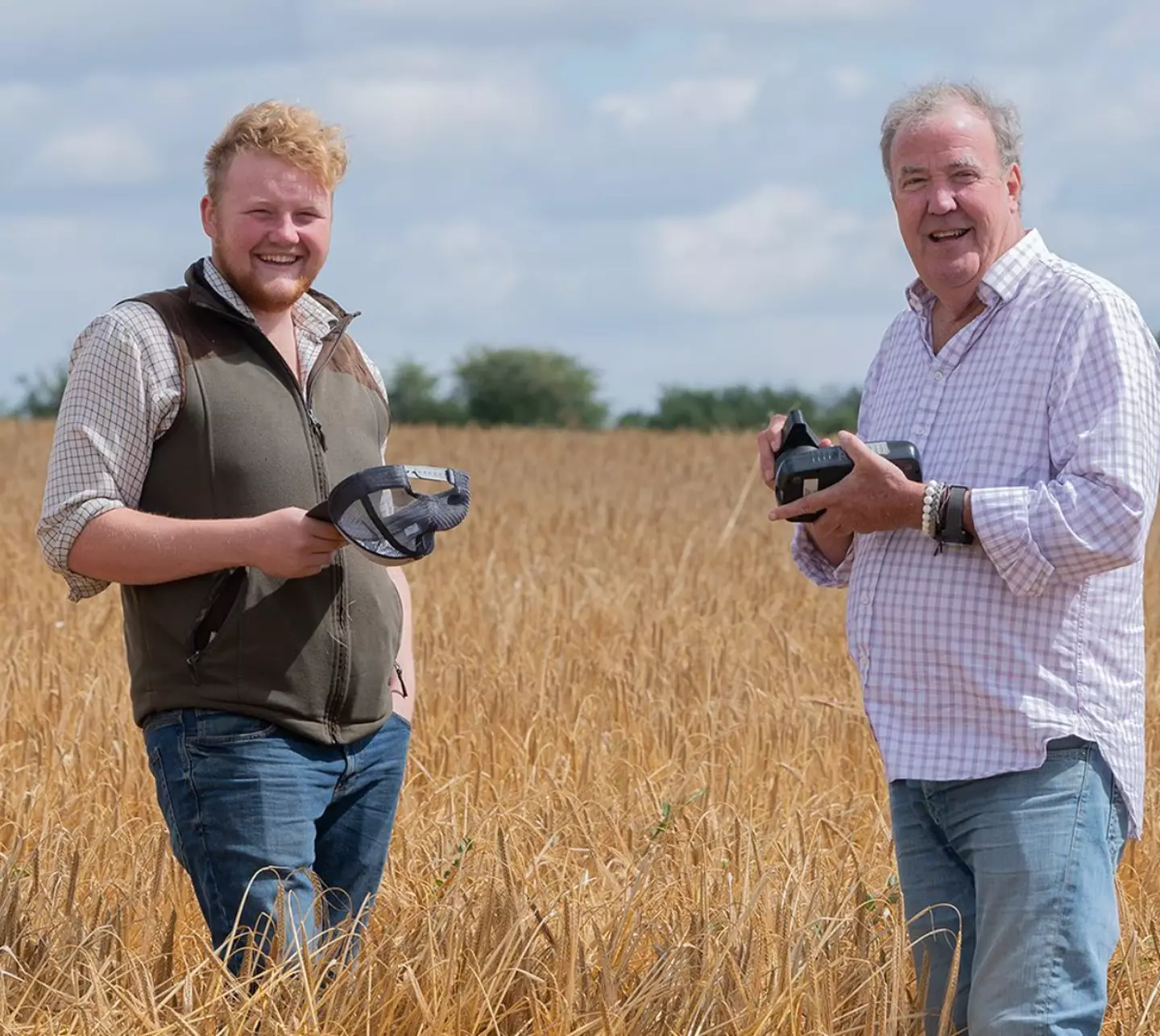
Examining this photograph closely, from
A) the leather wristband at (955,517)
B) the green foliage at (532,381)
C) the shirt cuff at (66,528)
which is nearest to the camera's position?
the leather wristband at (955,517)

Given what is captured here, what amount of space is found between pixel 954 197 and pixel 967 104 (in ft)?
0.54

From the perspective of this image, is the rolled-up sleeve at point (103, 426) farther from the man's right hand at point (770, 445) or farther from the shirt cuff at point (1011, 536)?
the shirt cuff at point (1011, 536)

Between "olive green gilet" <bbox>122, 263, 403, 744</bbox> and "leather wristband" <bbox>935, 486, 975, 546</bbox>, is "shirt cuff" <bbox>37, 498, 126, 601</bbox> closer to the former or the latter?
"olive green gilet" <bbox>122, 263, 403, 744</bbox>

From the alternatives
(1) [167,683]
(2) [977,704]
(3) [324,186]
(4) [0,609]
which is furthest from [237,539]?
(4) [0,609]

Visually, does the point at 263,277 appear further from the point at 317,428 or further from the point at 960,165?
the point at 960,165

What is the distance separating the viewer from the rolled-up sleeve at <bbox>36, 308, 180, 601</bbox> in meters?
2.75

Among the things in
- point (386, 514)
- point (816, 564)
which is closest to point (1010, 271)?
point (816, 564)

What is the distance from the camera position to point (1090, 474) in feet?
7.97

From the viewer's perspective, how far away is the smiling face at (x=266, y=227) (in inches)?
114

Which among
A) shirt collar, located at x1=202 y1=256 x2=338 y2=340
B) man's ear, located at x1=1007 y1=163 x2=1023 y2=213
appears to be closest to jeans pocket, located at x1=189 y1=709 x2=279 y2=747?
shirt collar, located at x1=202 y1=256 x2=338 y2=340

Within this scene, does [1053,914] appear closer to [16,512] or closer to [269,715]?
[269,715]

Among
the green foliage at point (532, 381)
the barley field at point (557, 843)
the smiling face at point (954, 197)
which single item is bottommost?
the barley field at point (557, 843)

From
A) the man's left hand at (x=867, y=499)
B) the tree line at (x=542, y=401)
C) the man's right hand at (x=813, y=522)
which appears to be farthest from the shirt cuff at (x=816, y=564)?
the tree line at (x=542, y=401)

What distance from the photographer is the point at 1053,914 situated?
2459 millimetres
